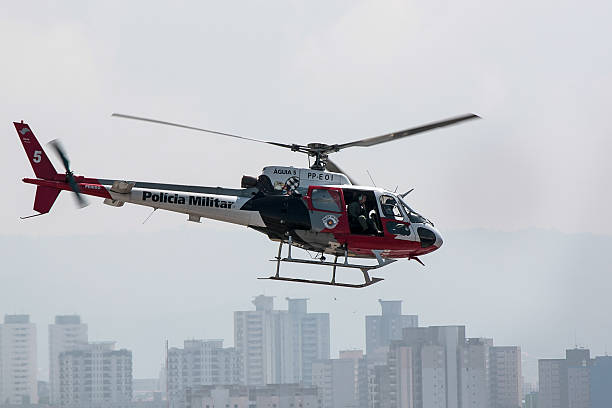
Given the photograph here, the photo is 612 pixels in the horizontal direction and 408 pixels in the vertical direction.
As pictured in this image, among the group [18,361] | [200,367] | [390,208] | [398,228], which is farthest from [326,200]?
[18,361]

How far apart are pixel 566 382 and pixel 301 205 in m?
94.7

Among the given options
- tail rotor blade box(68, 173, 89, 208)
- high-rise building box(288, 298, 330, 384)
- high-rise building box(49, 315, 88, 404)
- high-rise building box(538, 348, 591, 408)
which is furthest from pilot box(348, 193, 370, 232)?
high-rise building box(49, 315, 88, 404)

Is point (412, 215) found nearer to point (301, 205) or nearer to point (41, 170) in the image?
point (301, 205)

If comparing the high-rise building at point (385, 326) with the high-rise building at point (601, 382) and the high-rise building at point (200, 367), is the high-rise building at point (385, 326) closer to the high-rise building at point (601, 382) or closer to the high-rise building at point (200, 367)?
the high-rise building at point (200, 367)

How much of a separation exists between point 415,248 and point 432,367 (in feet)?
277

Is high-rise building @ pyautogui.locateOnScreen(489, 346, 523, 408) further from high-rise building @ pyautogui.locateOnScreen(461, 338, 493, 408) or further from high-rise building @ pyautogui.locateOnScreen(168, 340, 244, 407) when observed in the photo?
high-rise building @ pyautogui.locateOnScreen(168, 340, 244, 407)

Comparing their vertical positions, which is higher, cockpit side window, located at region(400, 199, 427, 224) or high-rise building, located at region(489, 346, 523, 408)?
cockpit side window, located at region(400, 199, 427, 224)

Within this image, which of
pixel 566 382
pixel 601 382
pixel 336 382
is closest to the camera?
pixel 566 382

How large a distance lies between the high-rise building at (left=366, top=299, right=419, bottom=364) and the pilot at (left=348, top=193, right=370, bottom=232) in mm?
120034

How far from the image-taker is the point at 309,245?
15836 millimetres

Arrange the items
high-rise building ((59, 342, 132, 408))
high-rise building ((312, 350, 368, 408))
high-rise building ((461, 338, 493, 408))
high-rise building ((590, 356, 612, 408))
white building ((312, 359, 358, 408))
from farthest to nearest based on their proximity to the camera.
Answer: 1. high-rise building ((59, 342, 132, 408))
2. white building ((312, 359, 358, 408))
3. high-rise building ((312, 350, 368, 408))
4. high-rise building ((590, 356, 612, 408))
5. high-rise building ((461, 338, 493, 408))

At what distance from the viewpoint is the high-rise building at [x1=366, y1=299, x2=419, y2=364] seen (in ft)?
454

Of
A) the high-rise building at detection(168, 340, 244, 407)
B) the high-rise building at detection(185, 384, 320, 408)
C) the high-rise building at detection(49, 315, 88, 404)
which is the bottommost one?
the high-rise building at detection(185, 384, 320, 408)

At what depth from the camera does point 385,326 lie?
5625 inches
